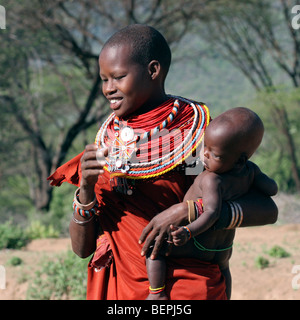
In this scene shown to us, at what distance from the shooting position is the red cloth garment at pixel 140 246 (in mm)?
2053

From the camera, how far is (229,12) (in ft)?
48.9

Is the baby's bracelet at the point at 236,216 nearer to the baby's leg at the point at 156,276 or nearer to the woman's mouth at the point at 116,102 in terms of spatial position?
the baby's leg at the point at 156,276

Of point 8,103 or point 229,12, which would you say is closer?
point 8,103

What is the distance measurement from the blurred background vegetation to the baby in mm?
6067

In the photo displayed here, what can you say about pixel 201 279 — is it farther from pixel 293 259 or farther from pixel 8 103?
pixel 8 103

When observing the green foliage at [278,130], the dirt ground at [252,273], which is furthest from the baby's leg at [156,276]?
the green foliage at [278,130]

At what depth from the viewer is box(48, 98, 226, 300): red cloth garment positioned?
205 cm

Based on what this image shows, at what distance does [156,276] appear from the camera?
1995 millimetres

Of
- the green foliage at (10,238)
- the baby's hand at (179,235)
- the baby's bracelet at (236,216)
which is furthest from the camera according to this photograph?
the green foliage at (10,238)

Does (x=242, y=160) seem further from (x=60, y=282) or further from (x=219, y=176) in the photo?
(x=60, y=282)

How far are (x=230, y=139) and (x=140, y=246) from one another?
629mm

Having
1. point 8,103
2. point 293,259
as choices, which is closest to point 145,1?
point 8,103

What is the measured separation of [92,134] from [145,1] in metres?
10.9

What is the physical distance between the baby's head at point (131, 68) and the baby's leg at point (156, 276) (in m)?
0.65
